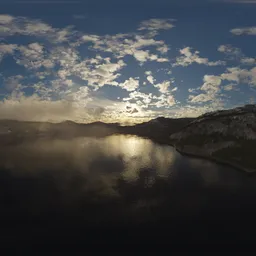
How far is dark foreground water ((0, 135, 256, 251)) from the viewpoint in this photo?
268 feet

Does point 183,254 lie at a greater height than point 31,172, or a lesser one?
lesser

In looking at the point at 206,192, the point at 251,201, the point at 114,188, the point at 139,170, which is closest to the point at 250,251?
the point at 251,201

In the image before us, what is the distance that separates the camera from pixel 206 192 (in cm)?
13012

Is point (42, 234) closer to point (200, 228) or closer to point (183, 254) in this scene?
point (183, 254)

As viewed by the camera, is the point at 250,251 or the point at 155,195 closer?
the point at 250,251

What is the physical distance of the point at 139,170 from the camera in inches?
6944

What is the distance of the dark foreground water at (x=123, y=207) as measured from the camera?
81.6 meters

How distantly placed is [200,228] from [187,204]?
21.3 meters

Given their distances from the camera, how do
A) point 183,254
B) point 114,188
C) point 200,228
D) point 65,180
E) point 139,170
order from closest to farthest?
1. point 183,254
2. point 200,228
3. point 114,188
4. point 65,180
5. point 139,170

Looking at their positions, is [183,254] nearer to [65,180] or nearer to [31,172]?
[65,180]

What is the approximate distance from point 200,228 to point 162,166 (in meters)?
101

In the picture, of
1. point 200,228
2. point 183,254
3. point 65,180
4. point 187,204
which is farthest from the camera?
point 65,180

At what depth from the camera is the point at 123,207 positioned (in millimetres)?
103688

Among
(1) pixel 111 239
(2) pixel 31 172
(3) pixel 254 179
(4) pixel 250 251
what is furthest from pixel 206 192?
(2) pixel 31 172
